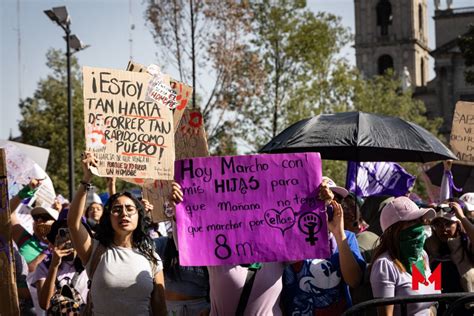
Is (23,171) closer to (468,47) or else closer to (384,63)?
(468,47)

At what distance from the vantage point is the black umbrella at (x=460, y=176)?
13407 millimetres

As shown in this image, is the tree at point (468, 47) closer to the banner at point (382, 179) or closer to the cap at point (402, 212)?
the banner at point (382, 179)

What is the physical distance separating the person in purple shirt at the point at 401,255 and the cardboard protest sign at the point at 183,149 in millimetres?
1881

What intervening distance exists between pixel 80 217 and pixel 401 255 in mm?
1868

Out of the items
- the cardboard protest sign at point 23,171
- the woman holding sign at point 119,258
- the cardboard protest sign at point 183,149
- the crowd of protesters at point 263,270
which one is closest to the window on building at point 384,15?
the cardboard protest sign at point 23,171

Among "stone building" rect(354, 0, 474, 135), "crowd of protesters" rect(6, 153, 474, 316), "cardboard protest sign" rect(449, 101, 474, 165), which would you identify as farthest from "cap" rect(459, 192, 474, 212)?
"stone building" rect(354, 0, 474, 135)

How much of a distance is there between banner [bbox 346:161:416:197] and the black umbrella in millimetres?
1888

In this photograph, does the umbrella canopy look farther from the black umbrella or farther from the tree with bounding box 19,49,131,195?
the tree with bounding box 19,49,131,195

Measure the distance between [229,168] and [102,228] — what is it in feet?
2.80

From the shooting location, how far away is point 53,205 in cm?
1071

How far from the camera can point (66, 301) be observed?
707 cm

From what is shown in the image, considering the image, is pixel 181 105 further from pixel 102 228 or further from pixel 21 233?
pixel 21 233

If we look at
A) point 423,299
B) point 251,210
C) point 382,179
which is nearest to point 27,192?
point 251,210

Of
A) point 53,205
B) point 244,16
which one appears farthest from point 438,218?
point 244,16
